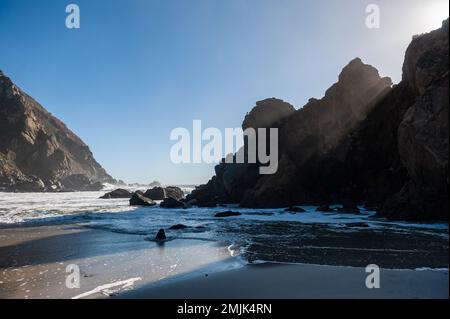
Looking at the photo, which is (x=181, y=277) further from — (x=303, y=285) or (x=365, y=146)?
(x=365, y=146)

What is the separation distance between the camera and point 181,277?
11.7 meters

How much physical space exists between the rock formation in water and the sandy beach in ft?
58.0

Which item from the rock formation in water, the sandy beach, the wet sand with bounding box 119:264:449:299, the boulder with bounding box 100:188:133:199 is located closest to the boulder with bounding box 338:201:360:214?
the rock formation in water

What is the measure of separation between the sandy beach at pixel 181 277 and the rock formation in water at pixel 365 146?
696 inches

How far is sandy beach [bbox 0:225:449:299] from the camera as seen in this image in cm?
952

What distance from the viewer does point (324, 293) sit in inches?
362

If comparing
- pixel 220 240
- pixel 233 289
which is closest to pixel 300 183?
pixel 220 240

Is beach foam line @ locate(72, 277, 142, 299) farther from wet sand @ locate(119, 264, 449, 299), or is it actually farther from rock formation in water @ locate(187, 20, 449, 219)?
rock formation in water @ locate(187, 20, 449, 219)

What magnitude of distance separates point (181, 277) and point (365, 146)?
122 ft

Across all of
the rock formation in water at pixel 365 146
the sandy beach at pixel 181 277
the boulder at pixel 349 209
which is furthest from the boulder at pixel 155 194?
the sandy beach at pixel 181 277

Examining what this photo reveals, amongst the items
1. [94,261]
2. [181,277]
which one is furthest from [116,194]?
[181,277]

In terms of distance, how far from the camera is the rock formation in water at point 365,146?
26.6 metres
